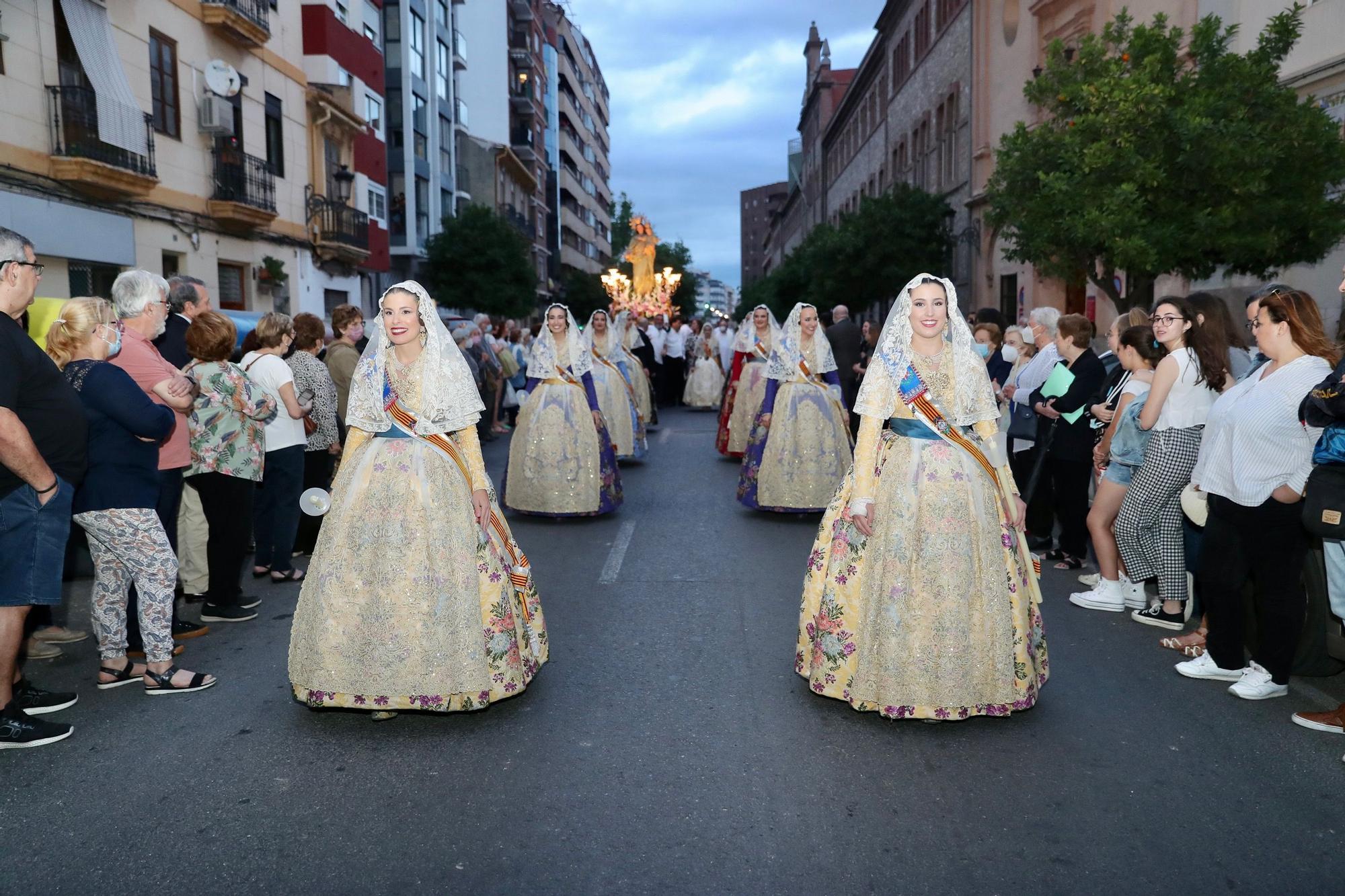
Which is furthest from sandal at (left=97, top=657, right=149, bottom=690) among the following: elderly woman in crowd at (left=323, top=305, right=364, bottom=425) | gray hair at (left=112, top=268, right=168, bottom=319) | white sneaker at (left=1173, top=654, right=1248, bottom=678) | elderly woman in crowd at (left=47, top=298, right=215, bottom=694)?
white sneaker at (left=1173, top=654, right=1248, bottom=678)

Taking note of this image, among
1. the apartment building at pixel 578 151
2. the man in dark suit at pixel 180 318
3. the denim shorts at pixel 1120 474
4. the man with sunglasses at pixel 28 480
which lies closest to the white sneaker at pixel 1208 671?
the denim shorts at pixel 1120 474

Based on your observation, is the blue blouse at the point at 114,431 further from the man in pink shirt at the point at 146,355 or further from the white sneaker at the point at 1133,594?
the white sneaker at the point at 1133,594

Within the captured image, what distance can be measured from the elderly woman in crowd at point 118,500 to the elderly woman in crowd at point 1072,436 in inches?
222

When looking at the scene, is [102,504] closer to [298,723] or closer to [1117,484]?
[298,723]

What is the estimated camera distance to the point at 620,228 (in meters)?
119

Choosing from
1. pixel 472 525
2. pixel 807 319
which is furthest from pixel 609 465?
pixel 472 525

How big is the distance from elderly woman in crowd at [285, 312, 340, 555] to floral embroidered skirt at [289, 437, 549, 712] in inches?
114

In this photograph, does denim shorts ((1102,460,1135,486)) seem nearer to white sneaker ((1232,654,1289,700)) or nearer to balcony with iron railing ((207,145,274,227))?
white sneaker ((1232,654,1289,700))

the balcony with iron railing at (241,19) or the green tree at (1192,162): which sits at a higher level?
the balcony with iron railing at (241,19)

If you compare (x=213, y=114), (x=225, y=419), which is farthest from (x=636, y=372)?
(x=225, y=419)

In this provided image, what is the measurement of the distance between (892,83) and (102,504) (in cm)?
4220

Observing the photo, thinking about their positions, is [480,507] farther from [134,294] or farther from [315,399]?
[315,399]

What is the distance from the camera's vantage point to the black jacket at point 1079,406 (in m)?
7.80

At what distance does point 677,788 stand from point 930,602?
4.35 feet
